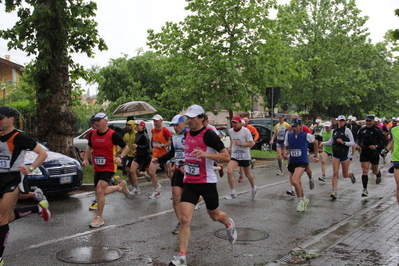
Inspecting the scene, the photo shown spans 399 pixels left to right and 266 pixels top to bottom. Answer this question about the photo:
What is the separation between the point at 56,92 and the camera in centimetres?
1250

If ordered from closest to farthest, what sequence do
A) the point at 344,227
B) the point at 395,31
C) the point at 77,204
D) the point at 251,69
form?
the point at 395,31, the point at 344,227, the point at 77,204, the point at 251,69

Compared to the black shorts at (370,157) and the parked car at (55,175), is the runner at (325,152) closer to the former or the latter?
the black shorts at (370,157)

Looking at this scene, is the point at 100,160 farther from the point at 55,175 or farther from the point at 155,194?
the point at 155,194

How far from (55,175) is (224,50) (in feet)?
40.1

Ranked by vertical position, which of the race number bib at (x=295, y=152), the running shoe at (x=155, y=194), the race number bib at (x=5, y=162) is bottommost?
the running shoe at (x=155, y=194)

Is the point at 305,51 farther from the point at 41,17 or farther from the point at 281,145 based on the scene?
the point at 41,17

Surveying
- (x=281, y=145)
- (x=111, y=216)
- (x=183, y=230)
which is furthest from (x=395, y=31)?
(x=281, y=145)

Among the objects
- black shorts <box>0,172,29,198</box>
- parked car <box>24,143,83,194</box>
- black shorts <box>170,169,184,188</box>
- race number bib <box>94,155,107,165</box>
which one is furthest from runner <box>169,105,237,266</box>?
parked car <box>24,143,83,194</box>

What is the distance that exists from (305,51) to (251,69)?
12.1 m

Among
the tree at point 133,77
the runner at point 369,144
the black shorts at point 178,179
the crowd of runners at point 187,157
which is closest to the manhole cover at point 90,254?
the crowd of runners at point 187,157

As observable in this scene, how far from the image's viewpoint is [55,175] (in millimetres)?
8969

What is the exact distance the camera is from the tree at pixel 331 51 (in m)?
28.7

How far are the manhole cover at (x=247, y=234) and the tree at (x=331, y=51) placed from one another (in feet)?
76.8

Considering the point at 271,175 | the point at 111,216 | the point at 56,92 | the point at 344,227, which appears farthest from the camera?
the point at 271,175
